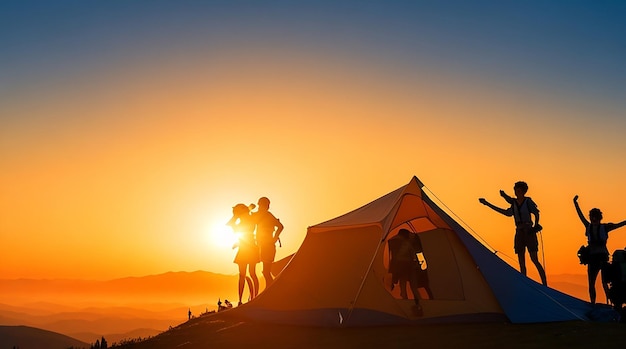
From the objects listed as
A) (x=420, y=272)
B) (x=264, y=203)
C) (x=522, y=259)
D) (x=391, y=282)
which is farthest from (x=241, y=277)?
(x=522, y=259)

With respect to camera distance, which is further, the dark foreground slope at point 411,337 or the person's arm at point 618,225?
the person's arm at point 618,225

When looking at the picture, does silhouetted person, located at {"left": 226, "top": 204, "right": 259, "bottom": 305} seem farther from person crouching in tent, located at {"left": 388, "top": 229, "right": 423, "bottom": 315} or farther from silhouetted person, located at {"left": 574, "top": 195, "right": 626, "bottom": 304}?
silhouetted person, located at {"left": 574, "top": 195, "right": 626, "bottom": 304}

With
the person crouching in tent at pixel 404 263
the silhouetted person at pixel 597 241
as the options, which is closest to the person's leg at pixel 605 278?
the silhouetted person at pixel 597 241

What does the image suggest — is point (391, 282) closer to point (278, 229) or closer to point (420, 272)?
point (420, 272)

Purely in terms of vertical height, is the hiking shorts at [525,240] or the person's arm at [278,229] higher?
the person's arm at [278,229]

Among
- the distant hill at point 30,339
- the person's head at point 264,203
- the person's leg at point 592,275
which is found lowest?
the distant hill at point 30,339

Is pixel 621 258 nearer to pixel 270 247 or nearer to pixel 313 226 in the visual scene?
pixel 313 226

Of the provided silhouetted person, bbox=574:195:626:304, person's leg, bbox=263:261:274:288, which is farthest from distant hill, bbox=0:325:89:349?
silhouetted person, bbox=574:195:626:304

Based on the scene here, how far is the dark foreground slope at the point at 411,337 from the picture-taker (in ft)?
26.6

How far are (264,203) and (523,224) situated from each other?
6.45 m

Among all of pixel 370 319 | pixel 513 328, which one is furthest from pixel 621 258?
pixel 370 319

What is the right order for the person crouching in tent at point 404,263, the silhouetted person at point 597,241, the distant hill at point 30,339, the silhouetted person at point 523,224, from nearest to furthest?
1. the silhouetted person at point 597,241
2. the person crouching in tent at point 404,263
3. the silhouetted person at point 523,224
4. the distant hill at point 30,339

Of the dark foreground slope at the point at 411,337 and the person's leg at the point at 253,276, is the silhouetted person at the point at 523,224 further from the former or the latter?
the person's leg at the point at 253,276

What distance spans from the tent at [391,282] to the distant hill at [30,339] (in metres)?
120
